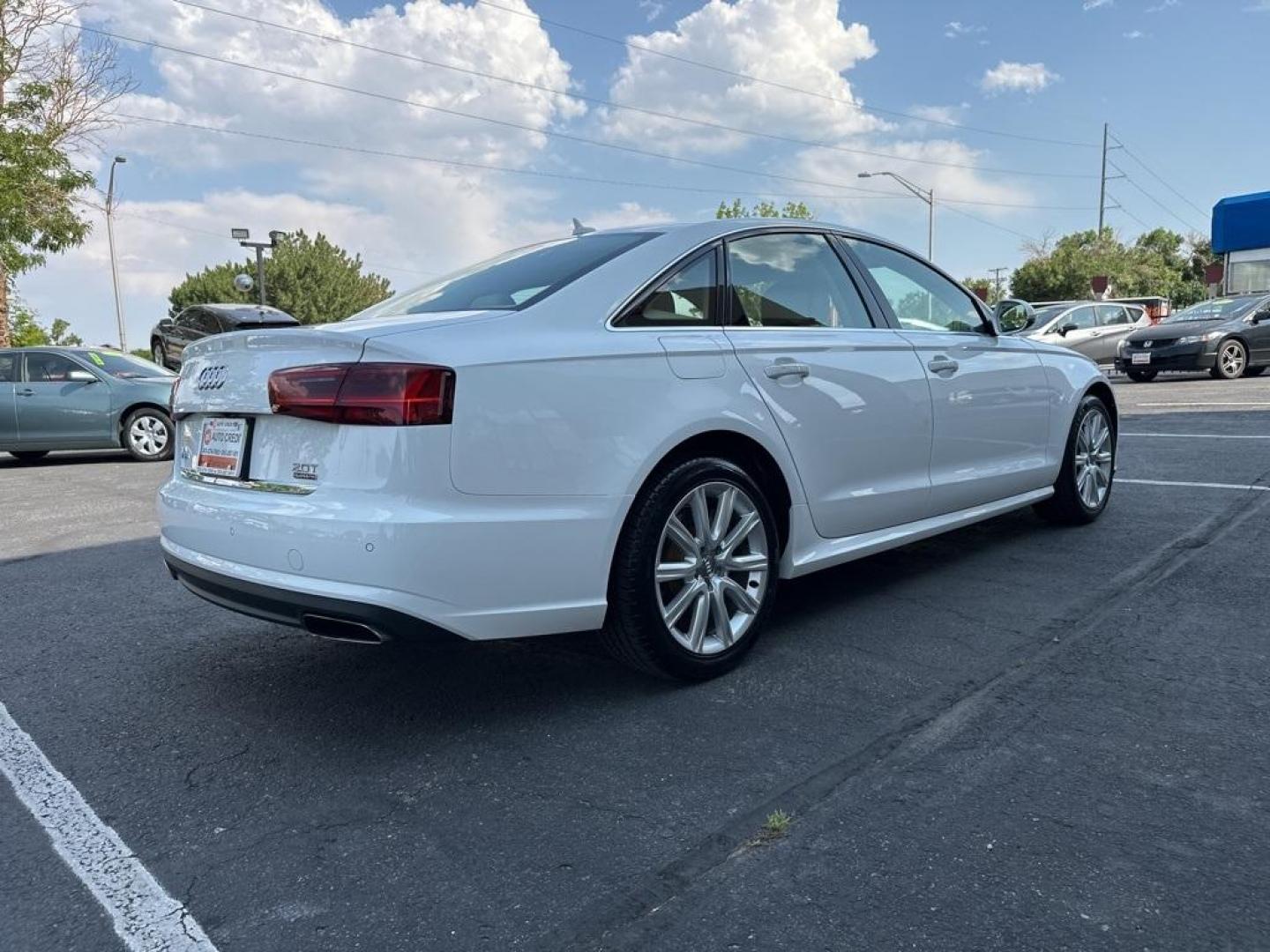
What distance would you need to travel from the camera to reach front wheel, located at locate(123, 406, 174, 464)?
10922 mm

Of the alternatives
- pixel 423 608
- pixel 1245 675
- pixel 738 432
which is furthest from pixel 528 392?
pixel 1245 675

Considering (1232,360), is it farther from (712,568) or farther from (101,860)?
(101,860)

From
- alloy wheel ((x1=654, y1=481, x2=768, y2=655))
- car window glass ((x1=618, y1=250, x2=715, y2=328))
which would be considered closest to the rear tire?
A: alloy wheel ((x1=654, y1=481, x2=768, y2=655))

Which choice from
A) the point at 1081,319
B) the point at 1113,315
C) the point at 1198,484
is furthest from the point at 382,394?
the point at 1113,315

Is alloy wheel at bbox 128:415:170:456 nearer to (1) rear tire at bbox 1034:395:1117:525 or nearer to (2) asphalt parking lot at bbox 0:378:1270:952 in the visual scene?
(2) asphalt parking lot at bbox 0:378:1270:952

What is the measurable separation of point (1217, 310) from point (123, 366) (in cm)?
1727

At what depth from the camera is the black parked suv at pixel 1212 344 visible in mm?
16438

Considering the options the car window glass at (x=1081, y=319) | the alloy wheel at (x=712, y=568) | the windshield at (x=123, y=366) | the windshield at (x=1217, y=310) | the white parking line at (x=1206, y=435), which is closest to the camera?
the alloy wheel at (x=712, y=568)

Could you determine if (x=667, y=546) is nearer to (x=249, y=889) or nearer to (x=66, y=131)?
(x=249, y=889)

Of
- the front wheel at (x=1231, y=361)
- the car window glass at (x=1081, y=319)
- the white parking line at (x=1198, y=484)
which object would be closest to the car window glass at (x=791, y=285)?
the white parking line at (x=1198, y=484)

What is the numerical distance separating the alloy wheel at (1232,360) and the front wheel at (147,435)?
16068 mm

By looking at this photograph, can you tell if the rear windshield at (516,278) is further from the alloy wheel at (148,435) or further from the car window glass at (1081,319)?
the car window glass at (1081,319)

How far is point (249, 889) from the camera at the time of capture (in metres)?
2.18

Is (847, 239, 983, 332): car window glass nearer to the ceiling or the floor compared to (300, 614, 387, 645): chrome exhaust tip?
nearer to the ceiling
